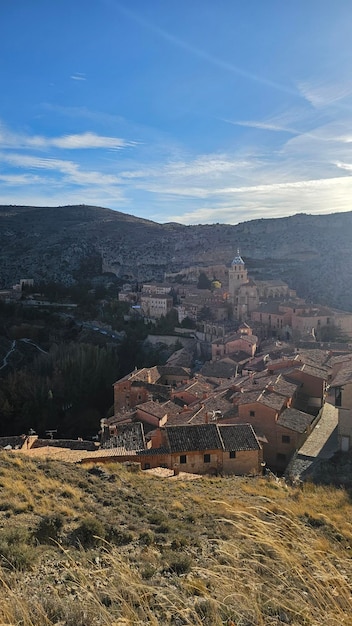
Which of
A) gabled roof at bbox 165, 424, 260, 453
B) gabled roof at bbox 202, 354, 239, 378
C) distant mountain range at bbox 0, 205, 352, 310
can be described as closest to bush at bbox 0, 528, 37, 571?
gabled roof at bbox 165, 424, 260, 453

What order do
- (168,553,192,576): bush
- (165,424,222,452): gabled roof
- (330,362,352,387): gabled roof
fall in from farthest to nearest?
1. (330,362,352,387): gabled roof
2. (165,424,222,452): gabled roof
3. (168,553,192,576): bush

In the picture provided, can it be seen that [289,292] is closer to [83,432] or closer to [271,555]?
[83,432]

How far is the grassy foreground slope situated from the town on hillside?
2578 mm

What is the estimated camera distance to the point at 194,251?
81.2 metres

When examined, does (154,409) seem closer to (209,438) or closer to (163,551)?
(209,438)

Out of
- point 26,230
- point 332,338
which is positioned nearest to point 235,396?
point 332,338

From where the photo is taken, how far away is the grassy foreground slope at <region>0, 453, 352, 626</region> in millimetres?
2891

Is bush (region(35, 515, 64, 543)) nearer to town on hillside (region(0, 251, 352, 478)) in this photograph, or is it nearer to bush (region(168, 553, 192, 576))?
bush (region(168, 553, 192, 576))

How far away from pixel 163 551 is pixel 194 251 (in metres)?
76.8

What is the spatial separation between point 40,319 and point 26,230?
64.0 meters

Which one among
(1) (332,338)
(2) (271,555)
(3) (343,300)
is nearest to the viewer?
(2) (271,555)

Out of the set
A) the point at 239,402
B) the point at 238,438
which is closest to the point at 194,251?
the point at 239,402

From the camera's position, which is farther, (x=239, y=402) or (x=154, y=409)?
(x=154, y=409)

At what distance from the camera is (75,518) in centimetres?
711
